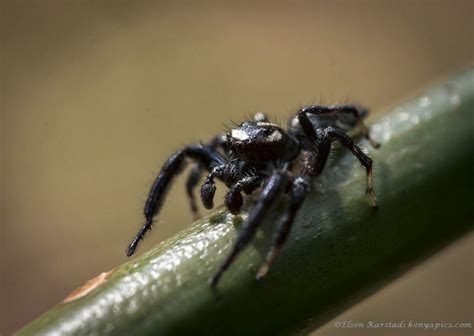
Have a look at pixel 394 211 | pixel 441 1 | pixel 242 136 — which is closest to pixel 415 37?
pixel 441 1

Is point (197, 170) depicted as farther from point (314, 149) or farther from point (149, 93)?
point (149, 93)

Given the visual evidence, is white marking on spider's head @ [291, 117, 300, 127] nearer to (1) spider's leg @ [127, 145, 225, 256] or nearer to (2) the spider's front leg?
(2) the spider's front leg

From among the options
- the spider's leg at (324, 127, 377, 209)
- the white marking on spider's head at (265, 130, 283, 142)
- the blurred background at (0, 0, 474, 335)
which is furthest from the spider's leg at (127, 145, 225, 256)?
the blurred background at (0, 0, 474, 335)

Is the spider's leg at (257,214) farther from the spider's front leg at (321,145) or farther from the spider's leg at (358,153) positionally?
the spider's leg at (358,153)

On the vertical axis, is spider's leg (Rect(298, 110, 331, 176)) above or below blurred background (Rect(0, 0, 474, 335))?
below

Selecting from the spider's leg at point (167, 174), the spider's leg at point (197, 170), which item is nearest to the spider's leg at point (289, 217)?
the spider's leg at point (167, 174)
